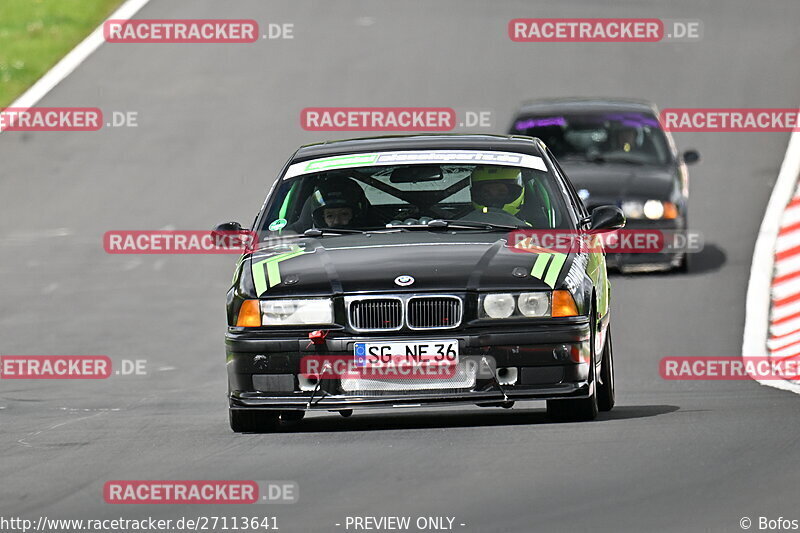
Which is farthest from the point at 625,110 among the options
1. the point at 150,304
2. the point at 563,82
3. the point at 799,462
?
the point at 799,462

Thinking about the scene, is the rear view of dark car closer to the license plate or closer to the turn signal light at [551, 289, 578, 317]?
the turn signal light at [551, 289, 578, 317]

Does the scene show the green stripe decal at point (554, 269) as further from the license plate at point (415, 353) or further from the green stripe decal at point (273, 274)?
the green stripe decal at point (273, 274)

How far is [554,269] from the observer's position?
30.1ft

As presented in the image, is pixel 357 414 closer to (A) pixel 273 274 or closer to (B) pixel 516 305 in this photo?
(A) pixel 273 274

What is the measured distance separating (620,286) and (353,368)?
29.8ft

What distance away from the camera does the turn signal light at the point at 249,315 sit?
30.1ft

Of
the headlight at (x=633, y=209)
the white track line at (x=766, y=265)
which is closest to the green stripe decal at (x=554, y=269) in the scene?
the white track line at (x=766, y=265)

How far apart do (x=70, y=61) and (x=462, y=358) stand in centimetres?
2174

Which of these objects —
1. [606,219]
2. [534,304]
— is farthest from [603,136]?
[534,304]

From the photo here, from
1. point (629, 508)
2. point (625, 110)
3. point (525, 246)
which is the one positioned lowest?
point (629, 508)

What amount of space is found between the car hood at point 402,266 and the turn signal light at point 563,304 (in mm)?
63

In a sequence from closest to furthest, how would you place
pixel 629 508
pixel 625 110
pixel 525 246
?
pixel 629 508 < pixel 525 246 < pixel 625 110

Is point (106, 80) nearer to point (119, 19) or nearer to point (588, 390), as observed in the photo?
point (119, 19)

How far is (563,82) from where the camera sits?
29281 millimetres
